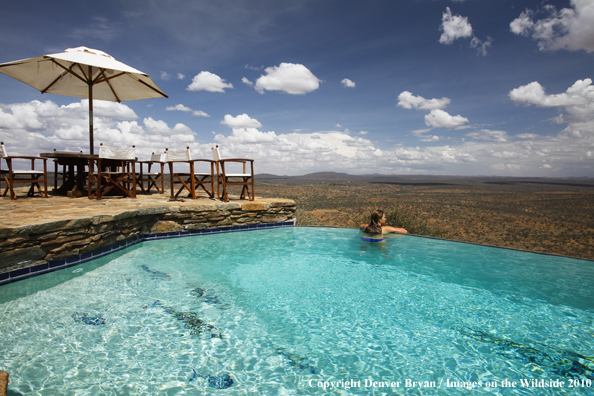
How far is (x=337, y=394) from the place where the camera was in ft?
7.09

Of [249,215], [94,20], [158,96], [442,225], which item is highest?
[94,20]

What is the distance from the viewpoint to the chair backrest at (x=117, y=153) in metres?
6.64

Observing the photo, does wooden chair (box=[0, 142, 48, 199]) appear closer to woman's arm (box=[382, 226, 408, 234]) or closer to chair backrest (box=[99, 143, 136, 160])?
chair backrest (box=[99, 143, 136, 160])

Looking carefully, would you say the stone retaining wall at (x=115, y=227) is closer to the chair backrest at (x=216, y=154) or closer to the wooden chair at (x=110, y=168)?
the chair backrest at (x=216, y=154)

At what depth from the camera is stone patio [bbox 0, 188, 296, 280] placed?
3.88 meters

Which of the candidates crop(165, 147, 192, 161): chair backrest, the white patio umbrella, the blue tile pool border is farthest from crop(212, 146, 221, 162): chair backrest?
the white patio umbrella

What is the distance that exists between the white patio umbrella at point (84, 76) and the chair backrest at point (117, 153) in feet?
4.77

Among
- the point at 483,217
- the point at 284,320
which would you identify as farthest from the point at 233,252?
the point at 483,217

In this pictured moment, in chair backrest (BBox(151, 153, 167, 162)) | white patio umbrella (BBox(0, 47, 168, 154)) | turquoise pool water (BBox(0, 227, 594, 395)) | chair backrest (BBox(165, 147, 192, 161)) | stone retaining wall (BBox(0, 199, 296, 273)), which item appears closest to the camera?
turquoise pool water (BBox(0, 227, 594, 395))

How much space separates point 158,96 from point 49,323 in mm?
7552

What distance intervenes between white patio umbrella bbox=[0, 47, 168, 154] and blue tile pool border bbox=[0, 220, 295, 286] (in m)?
3.50

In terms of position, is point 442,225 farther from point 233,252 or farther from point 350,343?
point 350,343

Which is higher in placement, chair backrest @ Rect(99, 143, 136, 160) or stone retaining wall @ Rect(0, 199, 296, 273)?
chair backrest @ Rect(99, 143, 136, 160)

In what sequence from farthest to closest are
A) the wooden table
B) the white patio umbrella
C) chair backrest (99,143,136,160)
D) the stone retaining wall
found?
the wooden table → chair backrest (99,143,136,160) → the white patio umbrella → the stone retaining wall
